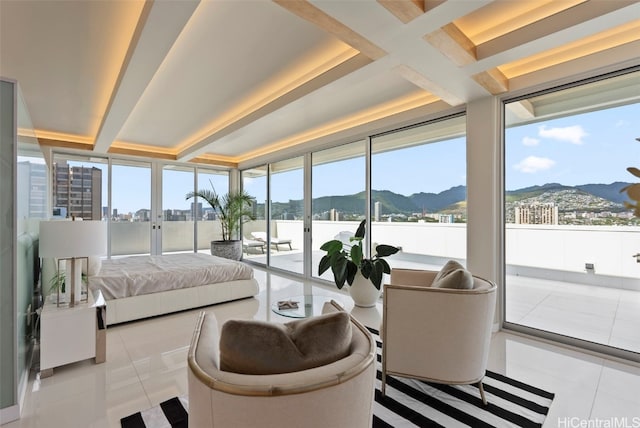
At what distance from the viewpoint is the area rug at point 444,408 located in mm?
1805

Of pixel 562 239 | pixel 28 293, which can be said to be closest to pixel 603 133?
pixel 562 239

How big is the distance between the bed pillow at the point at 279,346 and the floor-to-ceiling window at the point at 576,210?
9.85 ft

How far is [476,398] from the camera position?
204 centimetres

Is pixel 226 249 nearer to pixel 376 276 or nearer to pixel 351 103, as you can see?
pixel 376 276

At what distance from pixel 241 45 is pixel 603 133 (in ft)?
11.3

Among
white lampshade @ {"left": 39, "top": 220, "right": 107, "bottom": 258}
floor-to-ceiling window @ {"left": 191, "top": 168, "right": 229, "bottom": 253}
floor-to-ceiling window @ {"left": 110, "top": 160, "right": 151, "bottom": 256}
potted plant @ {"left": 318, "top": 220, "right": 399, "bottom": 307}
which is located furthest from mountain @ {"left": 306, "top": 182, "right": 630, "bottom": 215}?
floor-to-ceiling window @ {"left": 110, "top": 160, "right": 151, "bottom": 256}

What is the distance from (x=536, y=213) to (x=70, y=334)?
4.56 m

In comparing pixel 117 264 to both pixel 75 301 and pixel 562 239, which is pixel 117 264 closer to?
pixel 75 301

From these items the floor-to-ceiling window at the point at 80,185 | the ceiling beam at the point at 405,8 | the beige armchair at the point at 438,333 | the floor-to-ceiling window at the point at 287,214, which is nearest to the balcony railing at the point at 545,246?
the floor-to-ceiling window at the point at 287,214

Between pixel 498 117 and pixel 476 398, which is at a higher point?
pixel 498 117

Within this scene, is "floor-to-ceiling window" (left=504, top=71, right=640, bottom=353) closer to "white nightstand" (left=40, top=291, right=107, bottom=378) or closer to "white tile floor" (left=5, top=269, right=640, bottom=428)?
"white tile floor" (left=5, top=269, right=640, bottom=428)

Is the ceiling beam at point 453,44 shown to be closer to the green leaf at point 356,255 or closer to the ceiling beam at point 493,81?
the ceiling beam at point 493,81

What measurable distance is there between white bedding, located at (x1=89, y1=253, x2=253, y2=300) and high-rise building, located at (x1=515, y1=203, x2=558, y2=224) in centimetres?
356

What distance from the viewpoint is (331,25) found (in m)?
2.04
